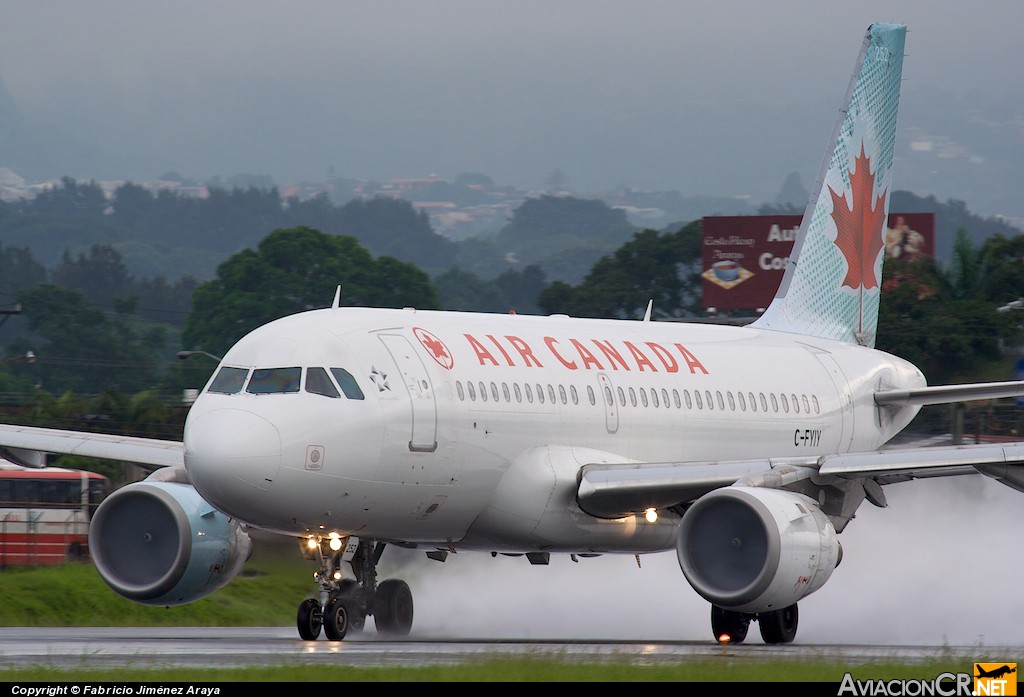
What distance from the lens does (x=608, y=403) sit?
25750mm

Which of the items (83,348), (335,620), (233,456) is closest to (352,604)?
(335,620)

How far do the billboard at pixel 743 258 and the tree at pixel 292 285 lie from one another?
28436mm

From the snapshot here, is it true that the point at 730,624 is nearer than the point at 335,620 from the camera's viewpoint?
No

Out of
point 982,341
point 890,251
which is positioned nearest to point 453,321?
point 982,341

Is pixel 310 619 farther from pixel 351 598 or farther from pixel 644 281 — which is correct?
pixel 644 281

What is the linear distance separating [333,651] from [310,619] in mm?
2778

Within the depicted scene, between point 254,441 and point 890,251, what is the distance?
72.6 meters

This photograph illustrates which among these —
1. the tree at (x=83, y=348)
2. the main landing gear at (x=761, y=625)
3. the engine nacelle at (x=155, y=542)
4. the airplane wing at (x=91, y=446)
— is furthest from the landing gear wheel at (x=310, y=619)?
the tree at (x=83, y=348)

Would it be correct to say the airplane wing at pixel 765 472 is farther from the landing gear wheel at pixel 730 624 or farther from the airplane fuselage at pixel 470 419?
the landing gear wheel at pixel 730 624

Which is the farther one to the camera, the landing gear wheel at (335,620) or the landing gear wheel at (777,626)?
the landing gear wheel at (777,626)

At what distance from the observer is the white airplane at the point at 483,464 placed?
2091 cm

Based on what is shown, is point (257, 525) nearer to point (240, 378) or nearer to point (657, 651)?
point (240, 378)

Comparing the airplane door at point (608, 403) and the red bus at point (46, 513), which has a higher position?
the airplane door at point (608, 403)

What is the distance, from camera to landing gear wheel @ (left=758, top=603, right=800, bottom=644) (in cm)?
2367
